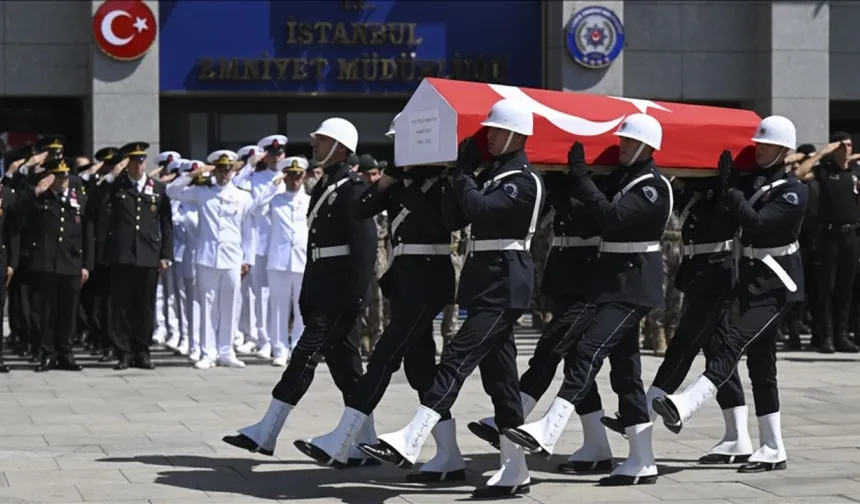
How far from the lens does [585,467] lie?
33.3 feet

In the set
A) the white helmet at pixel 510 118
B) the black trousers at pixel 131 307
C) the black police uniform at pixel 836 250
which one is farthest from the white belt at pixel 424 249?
the black police uniform at pixel 836 250

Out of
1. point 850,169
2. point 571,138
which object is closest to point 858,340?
point 850,169

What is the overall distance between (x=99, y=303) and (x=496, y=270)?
9.47 metres

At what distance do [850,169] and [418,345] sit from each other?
9.87 meters

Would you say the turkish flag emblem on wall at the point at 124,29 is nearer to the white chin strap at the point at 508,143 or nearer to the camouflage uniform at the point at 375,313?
the camouflage uniform at the point at 375,313

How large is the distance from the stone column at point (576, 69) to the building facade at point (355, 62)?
0.8 inches

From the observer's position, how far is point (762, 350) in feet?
33.0

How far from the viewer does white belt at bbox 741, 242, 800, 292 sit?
993 cm

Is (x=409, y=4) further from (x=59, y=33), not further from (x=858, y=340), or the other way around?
(x=858, y=340)

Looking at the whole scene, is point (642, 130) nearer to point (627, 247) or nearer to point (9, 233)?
point (627, 247)

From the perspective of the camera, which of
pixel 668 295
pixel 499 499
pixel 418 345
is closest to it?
pixel 499 499

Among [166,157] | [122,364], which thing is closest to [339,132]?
[122,364]

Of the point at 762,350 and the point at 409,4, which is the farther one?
Result: the point at 409,4

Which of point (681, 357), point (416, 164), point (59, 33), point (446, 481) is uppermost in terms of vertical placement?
point (59, 33)
